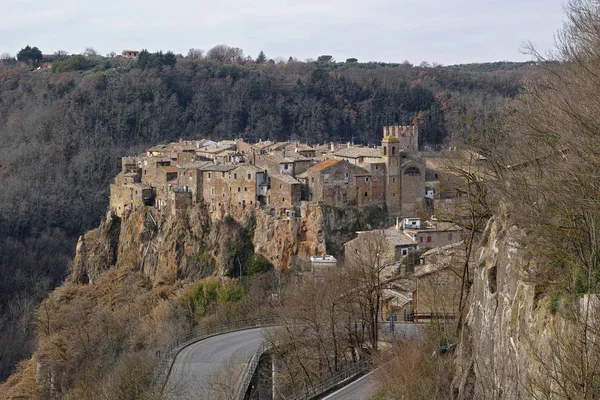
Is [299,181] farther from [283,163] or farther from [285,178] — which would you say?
[283,163]

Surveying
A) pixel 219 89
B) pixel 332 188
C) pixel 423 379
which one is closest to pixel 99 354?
pixel 332 188

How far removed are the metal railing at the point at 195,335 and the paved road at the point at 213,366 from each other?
0.26 metres

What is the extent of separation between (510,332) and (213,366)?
15050 millimetres

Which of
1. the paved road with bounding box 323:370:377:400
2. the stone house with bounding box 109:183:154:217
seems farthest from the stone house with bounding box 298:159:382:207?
the paved road with bounding box 323:370:377:400

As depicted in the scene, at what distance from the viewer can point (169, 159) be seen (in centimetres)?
6325

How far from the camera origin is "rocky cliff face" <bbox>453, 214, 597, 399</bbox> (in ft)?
41.0

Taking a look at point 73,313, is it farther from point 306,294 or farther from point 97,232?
point 306,294

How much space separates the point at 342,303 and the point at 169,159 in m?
36.2

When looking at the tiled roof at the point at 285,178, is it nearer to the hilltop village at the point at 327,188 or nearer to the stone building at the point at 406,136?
the hilltop village at the point at 327,188

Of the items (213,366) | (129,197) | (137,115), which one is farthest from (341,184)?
(137,115)

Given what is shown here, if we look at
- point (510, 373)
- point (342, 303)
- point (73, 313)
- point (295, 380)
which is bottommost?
point (73, 313)

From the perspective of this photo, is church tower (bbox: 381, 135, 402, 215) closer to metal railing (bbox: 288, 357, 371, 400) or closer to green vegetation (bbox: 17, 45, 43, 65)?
metal railing (bbox: 288, 357, 371, 400)

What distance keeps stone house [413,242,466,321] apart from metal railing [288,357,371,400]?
2643 mm

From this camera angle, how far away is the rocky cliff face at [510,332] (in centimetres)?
1251
